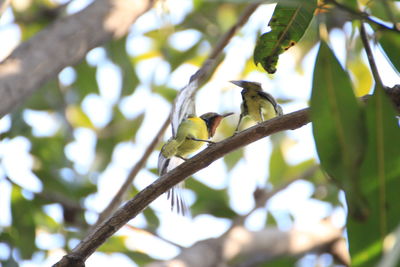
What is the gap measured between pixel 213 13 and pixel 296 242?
5.45ft

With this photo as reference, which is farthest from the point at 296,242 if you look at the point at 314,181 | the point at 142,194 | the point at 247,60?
the point at 142,194

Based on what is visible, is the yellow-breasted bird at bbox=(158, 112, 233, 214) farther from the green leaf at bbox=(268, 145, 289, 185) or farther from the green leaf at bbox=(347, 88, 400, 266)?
the green leaf at bbox=(268, 145, 289, 185)

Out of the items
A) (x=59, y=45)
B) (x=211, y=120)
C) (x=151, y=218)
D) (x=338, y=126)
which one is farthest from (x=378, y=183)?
(x=151, y=218)

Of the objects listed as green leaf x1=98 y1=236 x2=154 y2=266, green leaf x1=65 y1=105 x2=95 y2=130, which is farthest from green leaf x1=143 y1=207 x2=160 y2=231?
green leaf x1=65 y1=105 x2=95 y2=130

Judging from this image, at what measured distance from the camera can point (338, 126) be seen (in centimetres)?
108

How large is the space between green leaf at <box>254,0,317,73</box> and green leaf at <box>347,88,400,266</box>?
389 millimetres

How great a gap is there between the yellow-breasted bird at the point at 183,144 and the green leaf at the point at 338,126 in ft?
3.45

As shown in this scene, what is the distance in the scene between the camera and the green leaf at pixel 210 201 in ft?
11.3

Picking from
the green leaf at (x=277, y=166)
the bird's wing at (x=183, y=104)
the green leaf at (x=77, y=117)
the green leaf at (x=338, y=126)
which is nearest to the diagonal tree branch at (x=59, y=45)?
the bird's wing at (x=183, y=104)

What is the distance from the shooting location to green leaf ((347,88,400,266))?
1.09m

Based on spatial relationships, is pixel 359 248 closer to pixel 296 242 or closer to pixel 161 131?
pixel 161 131

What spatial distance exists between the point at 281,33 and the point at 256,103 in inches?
19.1

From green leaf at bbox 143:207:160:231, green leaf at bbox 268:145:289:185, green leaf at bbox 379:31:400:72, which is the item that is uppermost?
green leaf at bbox 379:31:400:72

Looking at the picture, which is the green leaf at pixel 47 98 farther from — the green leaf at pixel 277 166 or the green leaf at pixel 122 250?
the green leaf at pixel 277 166
